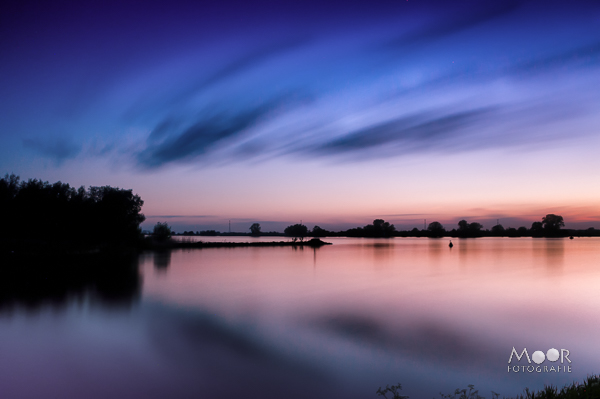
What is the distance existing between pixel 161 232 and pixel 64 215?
61.3 feet

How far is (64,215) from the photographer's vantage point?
124 ft

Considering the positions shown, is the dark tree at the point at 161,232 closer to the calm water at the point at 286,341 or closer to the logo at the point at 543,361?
the calm water at the point at 286,341

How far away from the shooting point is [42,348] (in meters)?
8.84

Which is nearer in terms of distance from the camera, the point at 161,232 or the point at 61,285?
the point at 61,285

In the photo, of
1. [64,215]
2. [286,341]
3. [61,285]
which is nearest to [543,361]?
[286,341]

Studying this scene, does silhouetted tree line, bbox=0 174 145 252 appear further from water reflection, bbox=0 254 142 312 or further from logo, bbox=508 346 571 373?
logo, bbox=508 346 571 373

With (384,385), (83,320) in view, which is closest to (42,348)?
(83,320)

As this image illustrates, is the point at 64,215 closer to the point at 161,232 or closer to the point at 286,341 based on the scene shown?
the point at 161,232

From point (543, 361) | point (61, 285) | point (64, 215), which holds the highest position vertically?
point (64, 215)

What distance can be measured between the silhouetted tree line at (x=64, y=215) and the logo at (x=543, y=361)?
3739cm

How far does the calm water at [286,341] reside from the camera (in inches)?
276

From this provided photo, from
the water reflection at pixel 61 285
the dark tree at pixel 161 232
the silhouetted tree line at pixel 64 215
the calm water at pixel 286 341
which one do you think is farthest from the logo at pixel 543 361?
the dark tree at pixel 161 232

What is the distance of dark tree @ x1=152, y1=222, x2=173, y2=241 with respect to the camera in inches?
2168

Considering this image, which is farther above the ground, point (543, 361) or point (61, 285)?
point (61, 285)
